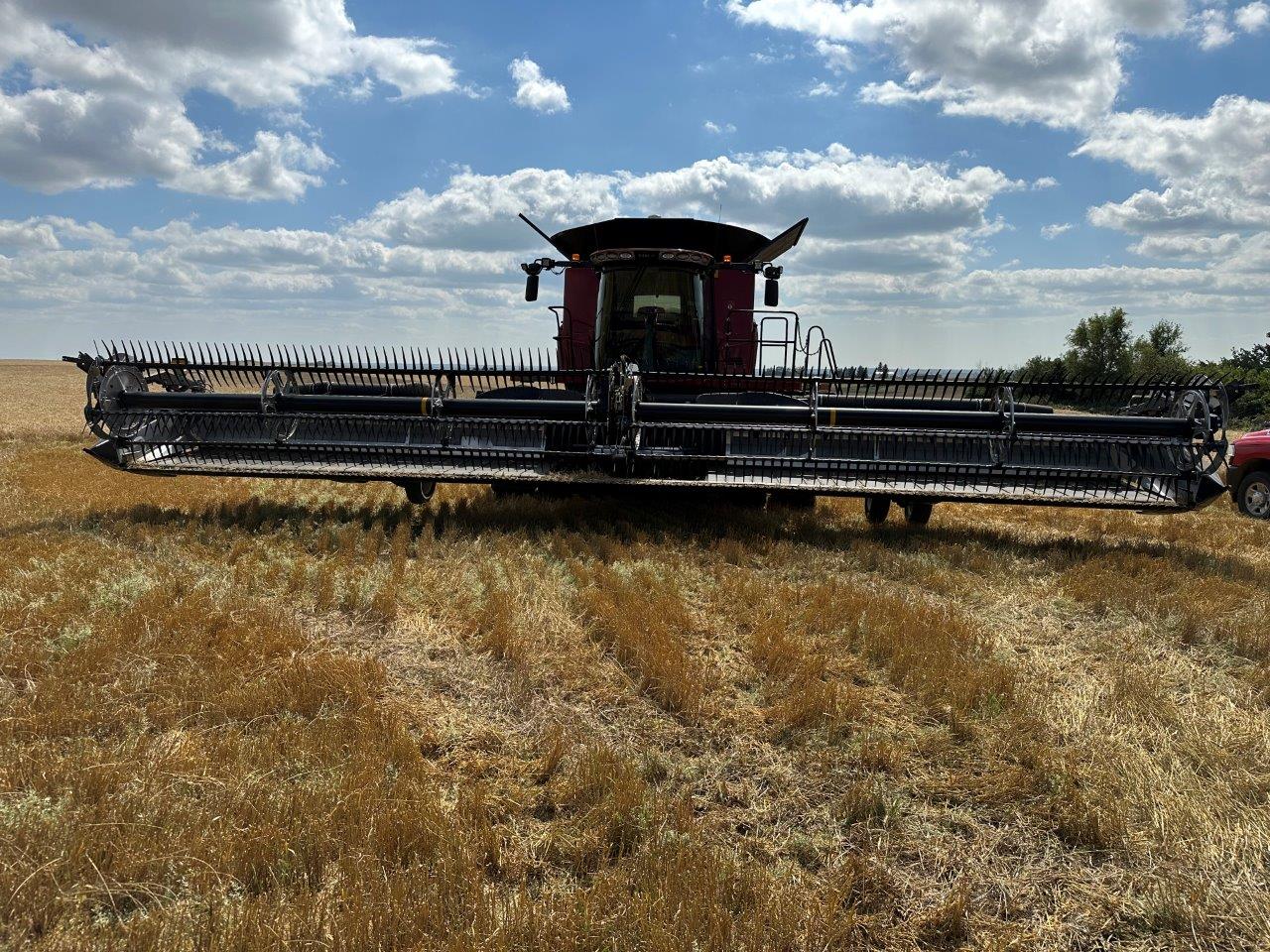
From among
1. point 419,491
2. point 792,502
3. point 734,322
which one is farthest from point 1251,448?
point 419,491

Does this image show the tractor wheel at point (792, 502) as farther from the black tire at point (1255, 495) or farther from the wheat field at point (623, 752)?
the black tire at point (1255, 495)

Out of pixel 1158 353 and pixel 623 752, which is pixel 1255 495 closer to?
pixel 623 752

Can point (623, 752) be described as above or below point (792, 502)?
below

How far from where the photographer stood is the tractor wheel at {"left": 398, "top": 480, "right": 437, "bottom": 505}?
728cm

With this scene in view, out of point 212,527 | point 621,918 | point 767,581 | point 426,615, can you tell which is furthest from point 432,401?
point 621,918

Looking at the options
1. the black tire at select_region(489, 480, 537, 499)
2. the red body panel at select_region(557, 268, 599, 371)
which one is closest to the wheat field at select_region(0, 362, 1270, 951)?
the black tire at select_region(489, 480, 537, 499)

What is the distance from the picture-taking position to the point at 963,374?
678cm

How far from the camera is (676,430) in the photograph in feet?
21.7

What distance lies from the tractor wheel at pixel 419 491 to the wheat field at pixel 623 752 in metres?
1.71

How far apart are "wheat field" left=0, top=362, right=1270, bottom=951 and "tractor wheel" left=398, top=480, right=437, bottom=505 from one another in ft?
5.61

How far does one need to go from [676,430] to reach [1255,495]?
23.9 feet

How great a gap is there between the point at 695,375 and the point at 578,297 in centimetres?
288

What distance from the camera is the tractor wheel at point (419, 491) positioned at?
23.9ft

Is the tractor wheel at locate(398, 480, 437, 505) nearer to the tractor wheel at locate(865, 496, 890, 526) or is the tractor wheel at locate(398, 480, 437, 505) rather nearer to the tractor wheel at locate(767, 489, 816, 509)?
the tractor wheel at locate(767, 489, 816, 509)
